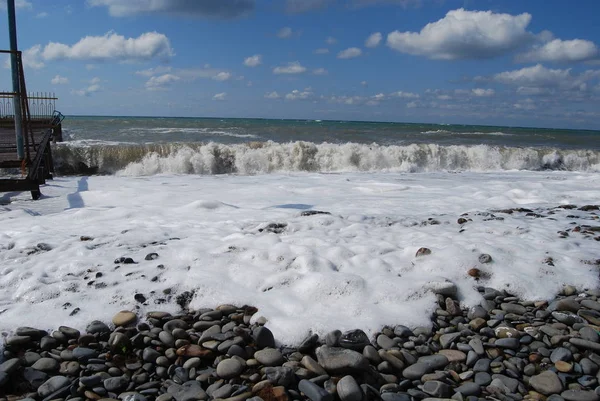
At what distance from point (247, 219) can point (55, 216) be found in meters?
2.83

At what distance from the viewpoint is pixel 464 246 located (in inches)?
189

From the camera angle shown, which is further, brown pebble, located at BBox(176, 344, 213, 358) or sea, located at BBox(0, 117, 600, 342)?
sea, located at BBox(0, 117, 600, 342)

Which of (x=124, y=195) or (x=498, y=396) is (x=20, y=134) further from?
(x=498, y=396)

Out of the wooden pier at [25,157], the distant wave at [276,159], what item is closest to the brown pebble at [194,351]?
the wooden pier at [25,157]

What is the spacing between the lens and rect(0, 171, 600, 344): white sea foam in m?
3.60

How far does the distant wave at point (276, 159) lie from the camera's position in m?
15.5

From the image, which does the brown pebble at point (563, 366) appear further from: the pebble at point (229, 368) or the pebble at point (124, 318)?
the pebble at point (124, 318)

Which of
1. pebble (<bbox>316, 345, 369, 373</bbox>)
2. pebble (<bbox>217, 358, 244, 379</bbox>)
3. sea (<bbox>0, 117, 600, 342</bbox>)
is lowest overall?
pebble (<bbox>217, 358, 244, 379</bbox>)

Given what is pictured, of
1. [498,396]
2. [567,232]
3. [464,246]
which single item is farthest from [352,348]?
[567,232]

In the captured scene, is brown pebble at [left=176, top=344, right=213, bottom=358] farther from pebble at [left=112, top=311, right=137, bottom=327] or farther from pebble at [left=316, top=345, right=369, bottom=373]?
pebble at [left=316, top=345, right=369, bottom=373]

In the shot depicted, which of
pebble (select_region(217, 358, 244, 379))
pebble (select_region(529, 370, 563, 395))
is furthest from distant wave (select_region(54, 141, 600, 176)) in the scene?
pebble (select_region(529, 370, 563, 395))

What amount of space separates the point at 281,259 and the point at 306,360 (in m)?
1.69

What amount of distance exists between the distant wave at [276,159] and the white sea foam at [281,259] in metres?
7.97

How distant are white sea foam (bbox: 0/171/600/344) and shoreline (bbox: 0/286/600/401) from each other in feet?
0.65
